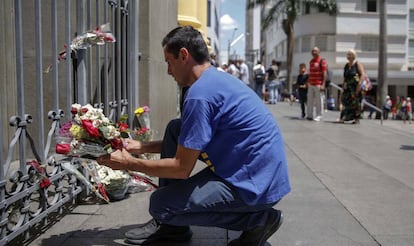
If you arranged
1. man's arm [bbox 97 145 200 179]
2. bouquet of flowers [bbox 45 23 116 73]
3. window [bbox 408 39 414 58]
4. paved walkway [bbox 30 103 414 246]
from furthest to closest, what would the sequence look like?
window [bbox 408 39 414 58], bouquet of flowers [bbox 45 23 116 73], paved walkway [bbox 30 103 414 246], man's arm [bbox 97 145 200 179]

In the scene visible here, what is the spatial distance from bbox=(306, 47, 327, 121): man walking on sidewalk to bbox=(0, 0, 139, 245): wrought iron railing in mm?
7816

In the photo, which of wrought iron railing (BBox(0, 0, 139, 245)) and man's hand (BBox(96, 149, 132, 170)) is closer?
man's hand (BBox(96, 149, 132, 170))

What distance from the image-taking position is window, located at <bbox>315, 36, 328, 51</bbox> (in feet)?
163

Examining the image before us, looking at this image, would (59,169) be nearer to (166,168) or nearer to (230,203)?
(166,168)

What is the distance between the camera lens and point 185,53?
302cm

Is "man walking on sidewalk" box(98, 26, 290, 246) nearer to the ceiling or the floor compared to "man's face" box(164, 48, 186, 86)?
nearer to the floor

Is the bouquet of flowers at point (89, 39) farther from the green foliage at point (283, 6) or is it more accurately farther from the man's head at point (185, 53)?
the green foliage at point (283, 6)

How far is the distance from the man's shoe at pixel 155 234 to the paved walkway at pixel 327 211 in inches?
3.7

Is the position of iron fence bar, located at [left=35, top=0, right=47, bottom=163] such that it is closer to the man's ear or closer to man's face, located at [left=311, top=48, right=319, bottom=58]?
the man's ear

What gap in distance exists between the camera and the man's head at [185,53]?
3012mm

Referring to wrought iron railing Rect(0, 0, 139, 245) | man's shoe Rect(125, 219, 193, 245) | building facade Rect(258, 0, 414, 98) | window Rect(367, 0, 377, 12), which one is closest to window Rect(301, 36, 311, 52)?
building facade Rect(258, 0, 414, 98)

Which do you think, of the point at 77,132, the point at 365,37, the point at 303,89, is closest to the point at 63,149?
the point at 77,132

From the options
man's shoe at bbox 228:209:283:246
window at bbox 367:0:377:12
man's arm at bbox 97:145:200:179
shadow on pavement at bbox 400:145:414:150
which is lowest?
shadow on pavement at bbox 400:145:414:150

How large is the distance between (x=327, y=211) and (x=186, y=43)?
209 cm
